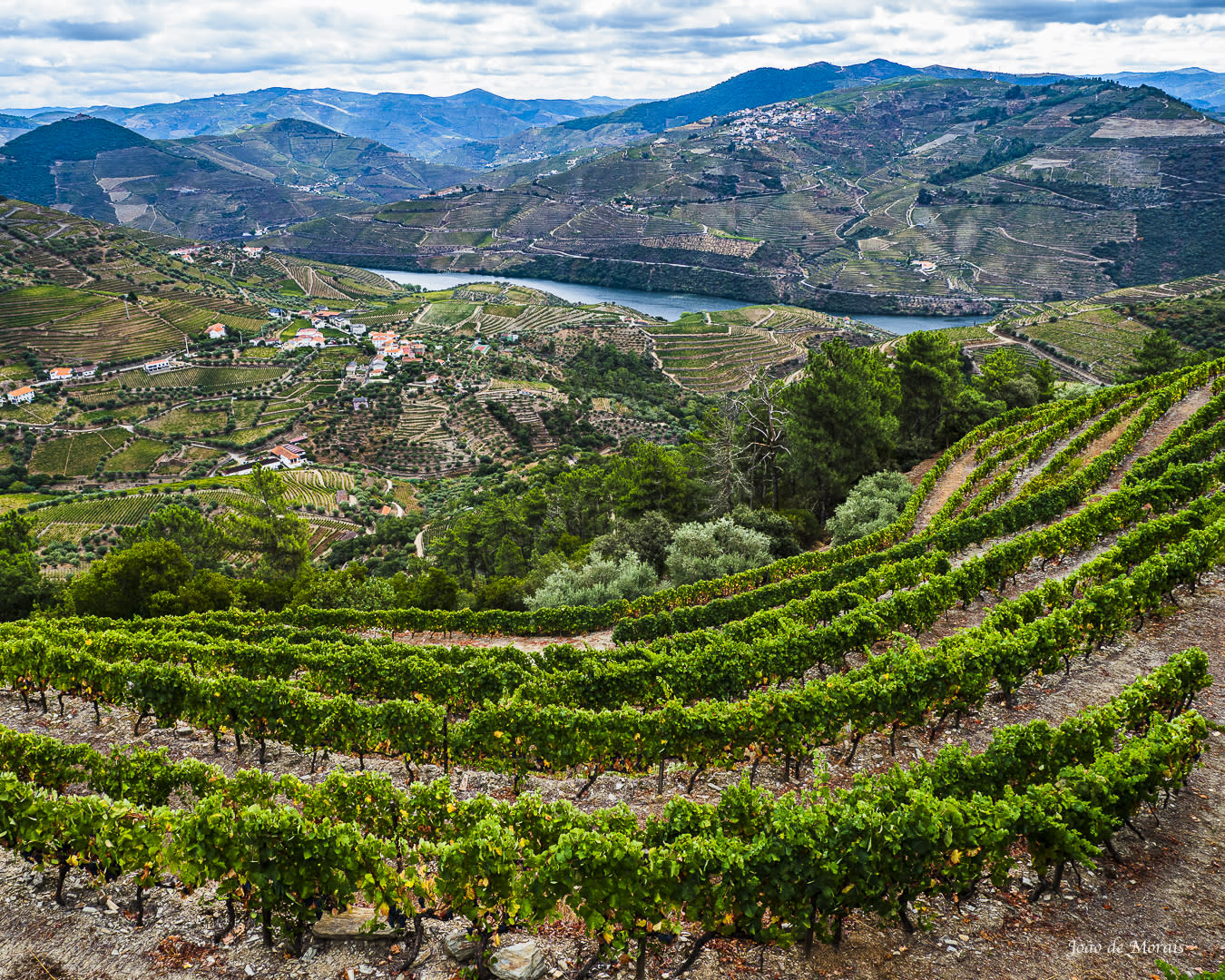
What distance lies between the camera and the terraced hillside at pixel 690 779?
9.22 meters

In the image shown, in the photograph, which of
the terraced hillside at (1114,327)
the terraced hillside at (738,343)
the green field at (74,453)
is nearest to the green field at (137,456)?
the green field at (74,453)

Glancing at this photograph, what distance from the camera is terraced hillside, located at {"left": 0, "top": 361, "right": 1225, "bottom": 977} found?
9.22m

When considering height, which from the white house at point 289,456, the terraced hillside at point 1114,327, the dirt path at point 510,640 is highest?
the terraced hillside at point 1114,327

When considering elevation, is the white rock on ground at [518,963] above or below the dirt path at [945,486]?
above

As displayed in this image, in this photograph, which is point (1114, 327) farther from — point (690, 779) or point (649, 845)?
point (649, 845)

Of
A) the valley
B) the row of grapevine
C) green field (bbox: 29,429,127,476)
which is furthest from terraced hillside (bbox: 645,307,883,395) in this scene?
the row of grapevine

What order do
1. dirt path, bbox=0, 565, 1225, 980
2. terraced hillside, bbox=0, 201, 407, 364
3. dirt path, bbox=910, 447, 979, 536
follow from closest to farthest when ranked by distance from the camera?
dirt path, bbox=0, 565, 1225, 980 → dirt path, bbox=910, 447, 979, 536 → terraced hillside, bbox=0, 201, 407, 364

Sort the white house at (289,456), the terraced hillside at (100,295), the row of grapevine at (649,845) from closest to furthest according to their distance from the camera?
the row of grapevine at (649,845) → the white house at (289,456) → the terraced hillside at (100,295)

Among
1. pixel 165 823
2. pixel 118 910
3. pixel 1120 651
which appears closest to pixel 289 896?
pixel 165 823

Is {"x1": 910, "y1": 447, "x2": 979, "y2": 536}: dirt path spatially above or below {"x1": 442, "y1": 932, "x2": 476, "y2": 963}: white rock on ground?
below

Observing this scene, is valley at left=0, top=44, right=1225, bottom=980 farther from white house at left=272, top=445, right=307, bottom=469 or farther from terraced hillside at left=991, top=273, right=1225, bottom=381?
terraced hillside at left=991, top=273, right=1225, bottom=381

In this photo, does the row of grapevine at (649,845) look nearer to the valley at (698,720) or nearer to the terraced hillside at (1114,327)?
the valley at (698,720)

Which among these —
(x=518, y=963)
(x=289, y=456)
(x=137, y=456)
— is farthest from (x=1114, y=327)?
(x=137, y=456)

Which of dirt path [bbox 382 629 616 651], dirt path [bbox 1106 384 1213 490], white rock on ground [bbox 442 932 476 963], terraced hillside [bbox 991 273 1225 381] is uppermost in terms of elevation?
terraced hillside [bbox 991 273 1225 381]
